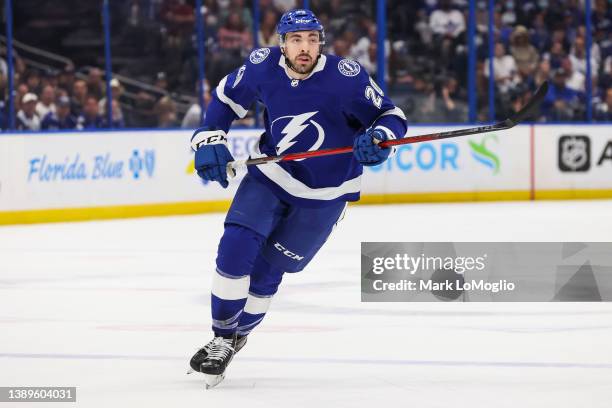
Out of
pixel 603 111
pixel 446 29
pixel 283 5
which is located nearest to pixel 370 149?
pixel 283 5

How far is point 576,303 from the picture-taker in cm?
Answer: 625

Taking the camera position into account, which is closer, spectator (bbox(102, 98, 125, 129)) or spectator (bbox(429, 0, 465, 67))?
spectator (bbox(102, 98, 125, 129))

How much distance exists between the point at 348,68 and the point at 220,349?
1082 millimetres

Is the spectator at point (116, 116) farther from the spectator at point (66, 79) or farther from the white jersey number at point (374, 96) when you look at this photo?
the white jersey number at point (374, 96)

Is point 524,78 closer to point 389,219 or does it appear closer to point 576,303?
point 389,219

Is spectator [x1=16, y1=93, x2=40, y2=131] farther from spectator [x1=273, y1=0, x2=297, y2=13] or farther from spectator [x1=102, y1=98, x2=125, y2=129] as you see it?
spectator [x1=273, y1=0, x2=297, y2=13]

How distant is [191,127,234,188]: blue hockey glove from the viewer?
451 cm

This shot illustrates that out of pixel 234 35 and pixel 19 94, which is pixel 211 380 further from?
pixel 234 35

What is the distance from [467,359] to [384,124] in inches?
38.1

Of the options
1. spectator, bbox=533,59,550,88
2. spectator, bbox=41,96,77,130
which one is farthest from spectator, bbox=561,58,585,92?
spectator, bbox=41,96,77,130

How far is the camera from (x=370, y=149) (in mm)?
4312

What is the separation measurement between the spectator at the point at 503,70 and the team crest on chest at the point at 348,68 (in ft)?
30.7

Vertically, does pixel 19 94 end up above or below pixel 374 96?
below

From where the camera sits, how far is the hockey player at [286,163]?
439 cm
